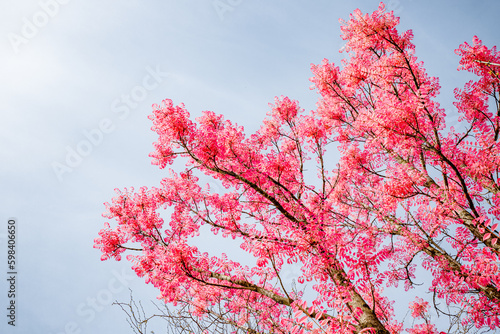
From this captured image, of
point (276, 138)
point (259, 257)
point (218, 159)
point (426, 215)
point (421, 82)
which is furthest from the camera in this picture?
point (276, 138)

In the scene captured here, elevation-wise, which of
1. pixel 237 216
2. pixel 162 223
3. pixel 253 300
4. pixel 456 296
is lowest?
pixel 253 300

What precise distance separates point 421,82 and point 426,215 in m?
3.27

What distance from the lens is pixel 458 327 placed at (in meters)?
5.01

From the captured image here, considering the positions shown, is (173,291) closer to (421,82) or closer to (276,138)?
(276,138)

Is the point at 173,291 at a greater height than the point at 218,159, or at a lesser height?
lesser

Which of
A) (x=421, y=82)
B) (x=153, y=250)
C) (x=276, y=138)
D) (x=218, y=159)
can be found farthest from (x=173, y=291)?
(x=421, y=82)

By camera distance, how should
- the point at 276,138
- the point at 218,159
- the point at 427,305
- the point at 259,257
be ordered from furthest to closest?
the point at 427,305, the point at 276,138, the point at 218,159, the point at 259,257

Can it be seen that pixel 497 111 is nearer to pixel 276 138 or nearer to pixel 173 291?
pixel 276 138

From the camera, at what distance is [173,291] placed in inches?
223

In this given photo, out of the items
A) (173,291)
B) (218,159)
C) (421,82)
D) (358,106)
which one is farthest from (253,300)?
(421,82)

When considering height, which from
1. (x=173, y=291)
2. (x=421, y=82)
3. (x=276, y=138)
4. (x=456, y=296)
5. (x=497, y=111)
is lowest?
(x=173, y=291)

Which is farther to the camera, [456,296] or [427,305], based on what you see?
[427,305]

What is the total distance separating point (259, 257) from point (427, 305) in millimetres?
7001

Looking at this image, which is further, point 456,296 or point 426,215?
point 456,296
